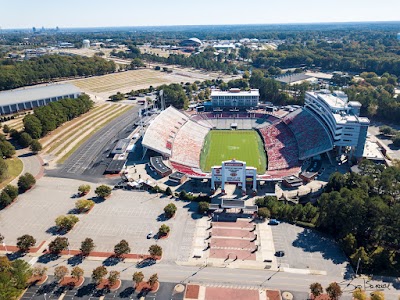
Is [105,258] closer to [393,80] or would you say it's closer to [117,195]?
[117,195]

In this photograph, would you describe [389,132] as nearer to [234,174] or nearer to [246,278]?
[234,174]

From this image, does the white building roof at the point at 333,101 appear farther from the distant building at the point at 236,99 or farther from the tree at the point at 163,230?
the tree at the point at 163,230

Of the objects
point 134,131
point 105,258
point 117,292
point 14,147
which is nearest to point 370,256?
point 117,292

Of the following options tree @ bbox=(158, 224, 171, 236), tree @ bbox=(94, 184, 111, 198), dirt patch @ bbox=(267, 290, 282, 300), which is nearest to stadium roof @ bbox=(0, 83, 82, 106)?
tree @ bbox=(94, 184, 111, 198)

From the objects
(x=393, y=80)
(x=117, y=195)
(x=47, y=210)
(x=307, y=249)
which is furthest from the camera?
(x=393, y=80)

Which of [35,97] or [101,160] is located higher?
[35,97]

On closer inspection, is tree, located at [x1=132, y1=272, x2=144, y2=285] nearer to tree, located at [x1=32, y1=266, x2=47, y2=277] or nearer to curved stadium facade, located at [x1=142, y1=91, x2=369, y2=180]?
tree, located at [x1=32, y1=266, x2=47, y2=277]
